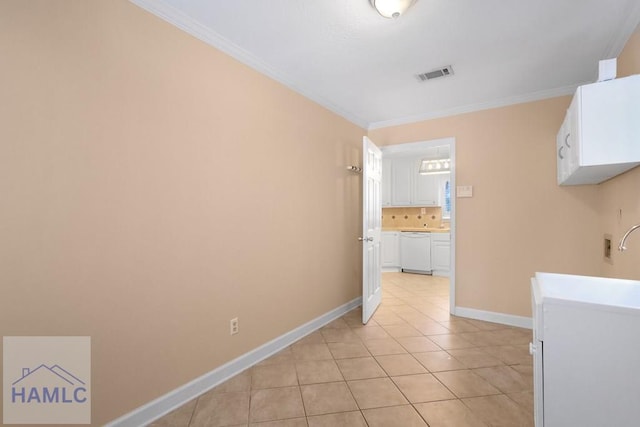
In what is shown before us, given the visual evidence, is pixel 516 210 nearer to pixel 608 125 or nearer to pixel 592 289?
pixel 608 125

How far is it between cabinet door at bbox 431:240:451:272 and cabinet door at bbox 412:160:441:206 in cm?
91

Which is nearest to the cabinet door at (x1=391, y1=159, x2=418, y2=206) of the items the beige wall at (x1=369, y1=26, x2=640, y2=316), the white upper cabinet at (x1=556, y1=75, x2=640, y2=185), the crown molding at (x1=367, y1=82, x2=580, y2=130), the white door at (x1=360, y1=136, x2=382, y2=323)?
the crown molding at (x1=367, y1=82, x2=580, y2=130)

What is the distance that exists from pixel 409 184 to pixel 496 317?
11.7 ft

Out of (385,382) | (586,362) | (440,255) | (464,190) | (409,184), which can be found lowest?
(385,382)

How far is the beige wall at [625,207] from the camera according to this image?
A: 6.30 ft

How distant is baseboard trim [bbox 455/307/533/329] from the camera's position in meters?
3.21

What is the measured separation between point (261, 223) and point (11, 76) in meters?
1.66

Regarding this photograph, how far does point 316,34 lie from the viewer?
213 centimetres

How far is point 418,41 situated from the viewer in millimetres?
2188

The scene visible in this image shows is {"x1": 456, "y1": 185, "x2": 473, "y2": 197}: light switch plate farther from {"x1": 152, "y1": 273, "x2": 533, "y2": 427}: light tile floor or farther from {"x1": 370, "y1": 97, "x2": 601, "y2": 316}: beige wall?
{"x1": 152, "y1": 273, "x2": 533, "y2": 427}: light tile floor

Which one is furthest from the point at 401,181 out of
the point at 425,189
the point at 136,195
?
the point at 136,195

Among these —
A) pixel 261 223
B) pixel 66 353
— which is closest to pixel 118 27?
pixel 261 223

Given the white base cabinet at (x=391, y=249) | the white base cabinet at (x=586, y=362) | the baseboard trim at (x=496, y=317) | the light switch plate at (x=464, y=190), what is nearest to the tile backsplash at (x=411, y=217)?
the white base cabinet at (x=391, y=249)

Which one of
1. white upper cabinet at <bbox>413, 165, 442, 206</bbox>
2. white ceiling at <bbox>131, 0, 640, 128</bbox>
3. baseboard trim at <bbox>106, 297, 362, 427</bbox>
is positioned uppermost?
white ceiling at <bbox>131, 0, 640, 128</bbox>
